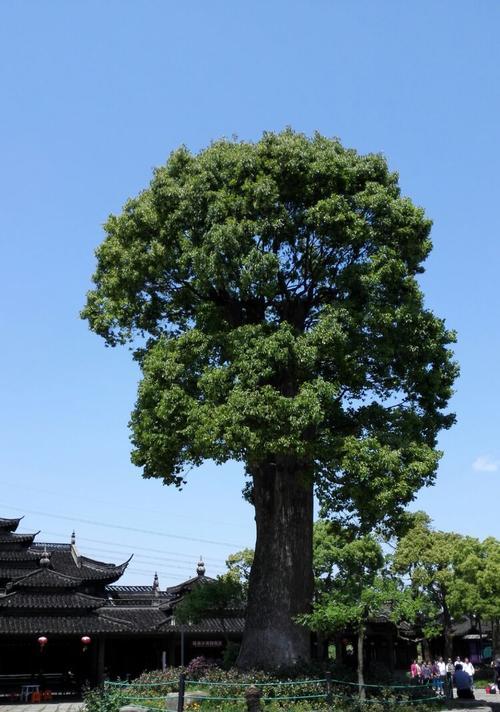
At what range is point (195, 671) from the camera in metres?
16.2

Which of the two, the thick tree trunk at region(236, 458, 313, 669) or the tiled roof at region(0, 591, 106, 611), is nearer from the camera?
the thick tree trunk at region(236, 458, 313, 669)

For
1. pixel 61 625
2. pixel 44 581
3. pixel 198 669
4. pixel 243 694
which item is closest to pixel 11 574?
pixel 44 581

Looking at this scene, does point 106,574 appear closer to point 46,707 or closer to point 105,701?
point 46,707

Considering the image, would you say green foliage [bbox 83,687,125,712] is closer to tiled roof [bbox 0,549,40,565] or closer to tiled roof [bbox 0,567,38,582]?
tiled roof [bbox 0,567,38,582]

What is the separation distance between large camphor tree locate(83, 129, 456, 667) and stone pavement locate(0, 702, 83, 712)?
38.9 ft

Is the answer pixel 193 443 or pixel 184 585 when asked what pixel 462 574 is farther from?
pixel 193 443

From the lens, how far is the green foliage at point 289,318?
1448 cm

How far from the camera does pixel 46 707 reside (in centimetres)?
2564

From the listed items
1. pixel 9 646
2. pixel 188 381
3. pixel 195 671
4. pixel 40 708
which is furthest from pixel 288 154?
pixel 9 646

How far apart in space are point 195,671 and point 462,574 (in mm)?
20938

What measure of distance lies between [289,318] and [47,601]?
60.7ft

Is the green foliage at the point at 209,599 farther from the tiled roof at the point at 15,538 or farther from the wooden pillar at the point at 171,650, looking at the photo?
the tiled roof at the point at 15,538

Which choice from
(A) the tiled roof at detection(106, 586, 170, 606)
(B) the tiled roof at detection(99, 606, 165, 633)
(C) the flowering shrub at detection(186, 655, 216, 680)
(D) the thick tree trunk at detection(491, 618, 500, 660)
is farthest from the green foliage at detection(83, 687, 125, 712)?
(D) the thick tree trunk at detection(491, 618, 500, 660)

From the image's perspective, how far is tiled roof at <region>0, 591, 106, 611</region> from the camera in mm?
28578
